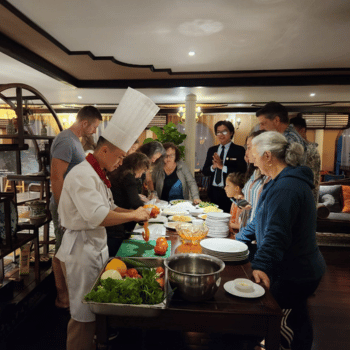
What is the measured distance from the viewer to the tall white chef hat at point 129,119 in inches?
65.7

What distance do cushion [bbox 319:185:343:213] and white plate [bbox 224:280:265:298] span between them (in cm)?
478

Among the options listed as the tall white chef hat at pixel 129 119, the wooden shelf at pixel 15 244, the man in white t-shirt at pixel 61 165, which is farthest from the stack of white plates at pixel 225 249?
the man in white t-shirt at pixel 61 165

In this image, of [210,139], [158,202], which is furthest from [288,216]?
[210,139]

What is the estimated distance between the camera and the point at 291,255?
149cm

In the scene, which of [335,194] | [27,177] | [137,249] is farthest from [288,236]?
[335,194]

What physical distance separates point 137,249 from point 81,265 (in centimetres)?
34

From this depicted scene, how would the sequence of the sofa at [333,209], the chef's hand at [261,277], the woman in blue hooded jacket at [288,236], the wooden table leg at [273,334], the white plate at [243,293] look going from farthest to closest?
the sofa at [333,209], the woman in blue hooded jacket at [288,236], the chef's hand at [261,277], the white plate at [243,293], the wooden table leg at [273,334]

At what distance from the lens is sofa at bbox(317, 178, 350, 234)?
4.71 m

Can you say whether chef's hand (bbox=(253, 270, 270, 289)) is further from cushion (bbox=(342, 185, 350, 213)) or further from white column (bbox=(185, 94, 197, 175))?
cushion (bbox=(342, 185, 350, 213))

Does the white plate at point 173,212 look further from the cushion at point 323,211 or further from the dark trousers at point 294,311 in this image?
the cushion at point 323,211

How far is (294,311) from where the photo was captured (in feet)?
5.18

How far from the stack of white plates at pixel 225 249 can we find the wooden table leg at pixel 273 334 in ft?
1.55

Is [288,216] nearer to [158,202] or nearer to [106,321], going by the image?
[106,321]

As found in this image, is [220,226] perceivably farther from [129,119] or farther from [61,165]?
[61,165]
